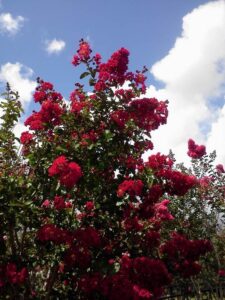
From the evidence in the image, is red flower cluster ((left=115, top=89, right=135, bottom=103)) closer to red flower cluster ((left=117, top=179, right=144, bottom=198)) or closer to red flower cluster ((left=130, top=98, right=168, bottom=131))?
red flower cluster ((left=130, top=98, right=168, bottom=131))

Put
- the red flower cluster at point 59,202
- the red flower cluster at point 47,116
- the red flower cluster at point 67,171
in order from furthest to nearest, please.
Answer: the red flower cluster at point 47,116, the red flower cluster at point 59,202, the red flower cluster at point 67,171

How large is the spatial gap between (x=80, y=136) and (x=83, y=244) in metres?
1.49

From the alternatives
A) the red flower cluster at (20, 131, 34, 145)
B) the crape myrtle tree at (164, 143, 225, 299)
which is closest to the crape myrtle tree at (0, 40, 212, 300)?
the red flower cluster at (20, 131, 34, 145)

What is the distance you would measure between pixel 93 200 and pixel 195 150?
718cm

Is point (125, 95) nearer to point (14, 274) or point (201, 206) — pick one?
point (14, 274)

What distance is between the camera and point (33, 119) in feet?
17.7

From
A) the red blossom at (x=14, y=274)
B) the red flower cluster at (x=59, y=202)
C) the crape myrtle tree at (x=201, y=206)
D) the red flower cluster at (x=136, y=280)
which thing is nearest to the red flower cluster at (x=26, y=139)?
the red flower cluster at (x=59, y=202)

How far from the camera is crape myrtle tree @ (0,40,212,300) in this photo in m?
4.56

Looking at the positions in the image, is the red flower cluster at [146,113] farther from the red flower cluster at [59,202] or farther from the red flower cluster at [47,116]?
the red flower cluster at [59,202]

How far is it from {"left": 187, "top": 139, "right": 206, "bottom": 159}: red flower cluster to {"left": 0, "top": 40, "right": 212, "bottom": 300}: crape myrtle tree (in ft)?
20.4

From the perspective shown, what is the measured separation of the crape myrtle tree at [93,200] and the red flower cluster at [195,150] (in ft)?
20.4

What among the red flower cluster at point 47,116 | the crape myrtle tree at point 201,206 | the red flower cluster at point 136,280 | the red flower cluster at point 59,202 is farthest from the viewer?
the crape myrtle tree at point 201,206

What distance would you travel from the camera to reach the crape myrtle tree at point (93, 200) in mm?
4559

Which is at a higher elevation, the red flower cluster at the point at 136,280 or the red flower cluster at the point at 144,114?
the red flower cluster at the point at 144,114
